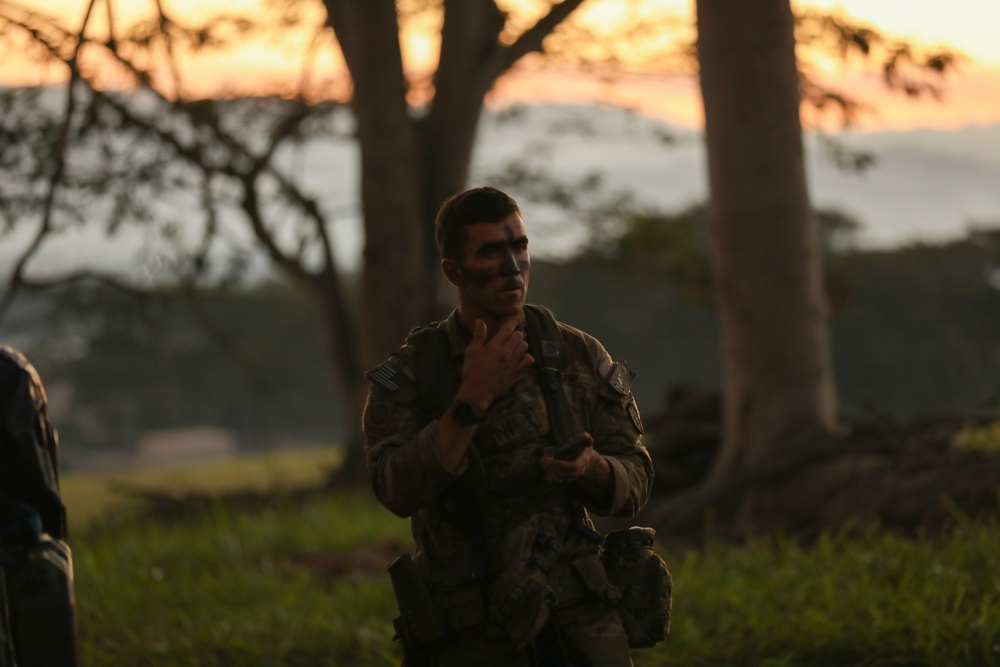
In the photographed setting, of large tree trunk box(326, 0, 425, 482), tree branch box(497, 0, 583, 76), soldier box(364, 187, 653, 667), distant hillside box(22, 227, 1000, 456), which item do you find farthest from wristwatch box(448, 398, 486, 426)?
tree branch box(497, 0, 583, 76)

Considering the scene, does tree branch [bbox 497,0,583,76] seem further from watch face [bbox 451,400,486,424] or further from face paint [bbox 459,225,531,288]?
watch face [bbox 451,400,486,424]

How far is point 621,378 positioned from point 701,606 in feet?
11.4

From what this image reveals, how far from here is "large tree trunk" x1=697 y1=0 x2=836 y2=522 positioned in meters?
9.08

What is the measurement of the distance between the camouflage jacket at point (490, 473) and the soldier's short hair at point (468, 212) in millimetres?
228

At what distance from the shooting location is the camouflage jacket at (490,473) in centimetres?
348

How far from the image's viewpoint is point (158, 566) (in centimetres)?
1055

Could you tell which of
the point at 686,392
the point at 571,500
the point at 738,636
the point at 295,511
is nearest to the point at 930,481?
the point at 738,636

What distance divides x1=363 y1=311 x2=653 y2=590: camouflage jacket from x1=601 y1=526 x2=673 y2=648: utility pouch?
0.32 ft

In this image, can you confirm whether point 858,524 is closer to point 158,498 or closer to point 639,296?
point 158,498

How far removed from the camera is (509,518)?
11.6ft

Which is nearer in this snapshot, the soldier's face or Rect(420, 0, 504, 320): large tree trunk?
the soldier's face

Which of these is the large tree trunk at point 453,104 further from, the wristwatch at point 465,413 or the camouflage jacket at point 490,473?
the wristwatch at point 465,413

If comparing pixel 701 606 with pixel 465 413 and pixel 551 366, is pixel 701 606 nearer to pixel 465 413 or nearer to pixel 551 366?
pixel 551 366

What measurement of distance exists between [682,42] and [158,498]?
306 inches
